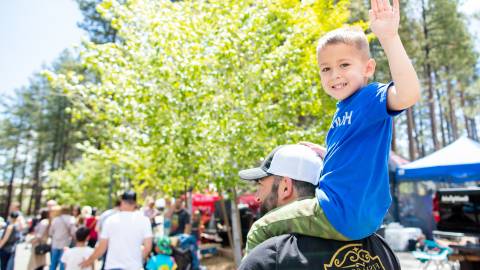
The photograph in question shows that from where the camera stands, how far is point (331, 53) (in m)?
1.50

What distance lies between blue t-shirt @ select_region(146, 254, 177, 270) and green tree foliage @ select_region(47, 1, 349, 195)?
1.36 m

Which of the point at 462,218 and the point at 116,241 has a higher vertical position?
the point at 462,218

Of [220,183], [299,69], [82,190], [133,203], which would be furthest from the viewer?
[82,190]

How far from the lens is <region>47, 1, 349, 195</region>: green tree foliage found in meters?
5.98

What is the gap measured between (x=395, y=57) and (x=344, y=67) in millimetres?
222

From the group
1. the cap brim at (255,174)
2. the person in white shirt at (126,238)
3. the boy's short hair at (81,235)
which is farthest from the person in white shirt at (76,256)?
the cap brim at (255,174)

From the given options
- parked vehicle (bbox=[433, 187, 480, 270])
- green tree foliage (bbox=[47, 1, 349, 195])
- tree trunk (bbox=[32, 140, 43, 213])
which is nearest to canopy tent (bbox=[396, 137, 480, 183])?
parked vehicle (bbox=[433, 187, 480, 270])

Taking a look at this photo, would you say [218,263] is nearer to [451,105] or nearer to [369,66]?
[369,66]

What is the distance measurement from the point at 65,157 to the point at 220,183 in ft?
146

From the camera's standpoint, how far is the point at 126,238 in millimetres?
4641

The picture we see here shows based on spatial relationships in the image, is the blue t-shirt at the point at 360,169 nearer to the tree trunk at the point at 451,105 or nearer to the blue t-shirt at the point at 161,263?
the blue t-shirt at the point at 161,263

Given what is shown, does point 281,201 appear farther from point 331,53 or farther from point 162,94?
point 162,94

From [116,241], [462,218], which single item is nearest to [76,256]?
[116,241]

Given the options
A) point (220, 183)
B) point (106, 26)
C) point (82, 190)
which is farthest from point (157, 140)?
point (106, 26)
